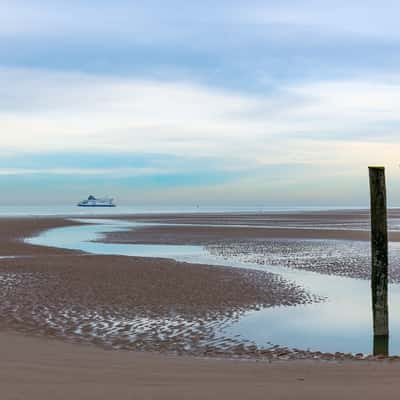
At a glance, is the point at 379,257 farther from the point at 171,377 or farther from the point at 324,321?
the point at 171,377

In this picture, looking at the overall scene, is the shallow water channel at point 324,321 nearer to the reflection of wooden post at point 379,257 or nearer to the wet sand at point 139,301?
the reflection of wooden post at point 379,257

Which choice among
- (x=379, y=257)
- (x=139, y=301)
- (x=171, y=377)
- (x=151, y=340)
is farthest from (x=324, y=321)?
(x=171, y=377)

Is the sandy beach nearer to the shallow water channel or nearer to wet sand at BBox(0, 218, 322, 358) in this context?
wet sand at BBox(0, 218, 322, 358)

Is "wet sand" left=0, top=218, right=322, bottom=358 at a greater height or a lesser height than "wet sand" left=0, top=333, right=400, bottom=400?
lesser

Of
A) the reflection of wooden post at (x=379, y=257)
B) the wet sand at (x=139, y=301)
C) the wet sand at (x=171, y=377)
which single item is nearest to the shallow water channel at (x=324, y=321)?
the reflection of wooden post at (x=379, y=257)

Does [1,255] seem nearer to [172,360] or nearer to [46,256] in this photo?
[46,256]

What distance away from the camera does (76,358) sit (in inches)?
348

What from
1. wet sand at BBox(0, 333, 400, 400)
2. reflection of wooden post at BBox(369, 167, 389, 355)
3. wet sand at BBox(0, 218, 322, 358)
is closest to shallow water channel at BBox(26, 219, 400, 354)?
reflection of wooden post at BBox(369, 167, 389, 355)

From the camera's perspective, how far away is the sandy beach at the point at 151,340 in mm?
7242

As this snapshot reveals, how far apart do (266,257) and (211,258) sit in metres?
2.81

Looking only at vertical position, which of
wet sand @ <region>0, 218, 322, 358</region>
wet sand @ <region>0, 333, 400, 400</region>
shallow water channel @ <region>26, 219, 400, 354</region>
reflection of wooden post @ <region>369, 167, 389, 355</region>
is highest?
reflection of wooden post @ <region>369, 167, 389, 355</region>

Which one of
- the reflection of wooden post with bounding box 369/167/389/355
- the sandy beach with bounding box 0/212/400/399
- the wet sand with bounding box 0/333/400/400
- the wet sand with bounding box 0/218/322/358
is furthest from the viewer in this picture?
the reflection of wooden post with bounding box 369/167/389/355

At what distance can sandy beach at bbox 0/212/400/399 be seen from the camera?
285 inches

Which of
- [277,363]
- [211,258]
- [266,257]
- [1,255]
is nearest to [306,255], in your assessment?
[266,257]
